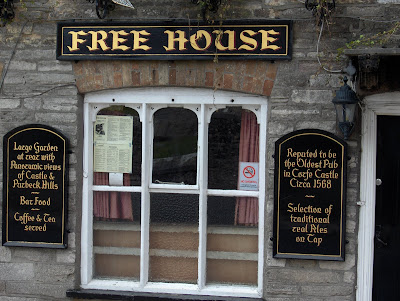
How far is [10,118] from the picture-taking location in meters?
5.45

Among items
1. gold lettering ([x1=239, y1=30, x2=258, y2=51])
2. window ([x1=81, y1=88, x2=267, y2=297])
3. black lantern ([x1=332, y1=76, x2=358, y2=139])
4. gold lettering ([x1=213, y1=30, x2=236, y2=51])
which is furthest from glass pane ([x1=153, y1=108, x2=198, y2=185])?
black lantern ([x1=332, y1=76, x2=358, y2=139])

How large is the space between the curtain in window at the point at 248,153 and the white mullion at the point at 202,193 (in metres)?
0.33

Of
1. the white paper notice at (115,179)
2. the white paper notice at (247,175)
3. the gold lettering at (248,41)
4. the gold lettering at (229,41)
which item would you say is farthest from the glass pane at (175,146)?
the gold lettering at (248,41)

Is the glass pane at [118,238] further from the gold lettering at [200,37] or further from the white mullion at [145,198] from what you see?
the gold lettering at [200,37]

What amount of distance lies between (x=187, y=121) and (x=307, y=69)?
49.9 inches

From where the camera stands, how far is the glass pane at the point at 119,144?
5.45 metres

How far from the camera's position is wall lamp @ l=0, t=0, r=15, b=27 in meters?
5.35

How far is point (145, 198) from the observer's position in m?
5.39

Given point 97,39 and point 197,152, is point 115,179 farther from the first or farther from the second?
point 97,39

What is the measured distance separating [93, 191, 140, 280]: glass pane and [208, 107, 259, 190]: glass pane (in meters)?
0.92

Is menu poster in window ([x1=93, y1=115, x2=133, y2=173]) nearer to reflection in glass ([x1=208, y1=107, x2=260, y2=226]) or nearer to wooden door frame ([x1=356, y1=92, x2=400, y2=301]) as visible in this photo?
reflection in glass ([x1=208, y1=107, x2=260, y2=226])

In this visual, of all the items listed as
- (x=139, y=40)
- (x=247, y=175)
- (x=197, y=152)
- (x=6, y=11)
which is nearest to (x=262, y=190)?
(x=247, y=175)

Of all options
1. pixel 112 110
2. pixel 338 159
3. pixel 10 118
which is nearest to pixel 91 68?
pixel 112 110

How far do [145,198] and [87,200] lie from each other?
23.5 inches
